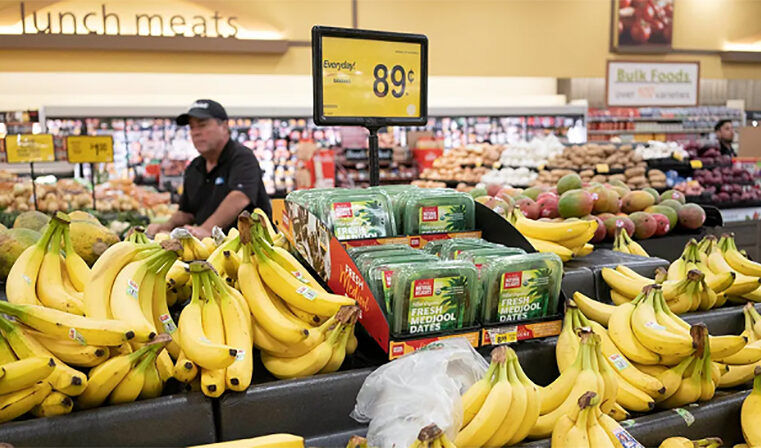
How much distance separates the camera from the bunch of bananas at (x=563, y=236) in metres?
2.20

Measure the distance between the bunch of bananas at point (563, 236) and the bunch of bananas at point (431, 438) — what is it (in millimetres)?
1208

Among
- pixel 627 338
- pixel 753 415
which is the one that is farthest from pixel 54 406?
pixel 753 415

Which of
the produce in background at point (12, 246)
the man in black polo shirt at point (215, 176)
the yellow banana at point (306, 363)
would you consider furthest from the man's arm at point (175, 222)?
the yellow banana at point (306, 363)

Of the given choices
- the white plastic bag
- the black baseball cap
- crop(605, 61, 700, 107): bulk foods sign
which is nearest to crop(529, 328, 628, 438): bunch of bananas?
the white plastic bag

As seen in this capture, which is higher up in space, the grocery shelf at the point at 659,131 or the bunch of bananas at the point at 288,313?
the grocery shelf at the point at 659,131

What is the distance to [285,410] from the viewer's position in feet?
4.36

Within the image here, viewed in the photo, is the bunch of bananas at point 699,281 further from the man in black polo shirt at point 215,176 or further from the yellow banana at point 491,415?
the man in black polo shirt at point 215,176

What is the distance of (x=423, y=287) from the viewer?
1433 mm

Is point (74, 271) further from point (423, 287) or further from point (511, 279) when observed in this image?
point (511, 279)

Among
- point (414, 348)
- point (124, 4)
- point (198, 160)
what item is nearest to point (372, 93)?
point (414, 348)

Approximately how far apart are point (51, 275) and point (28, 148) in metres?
3.90

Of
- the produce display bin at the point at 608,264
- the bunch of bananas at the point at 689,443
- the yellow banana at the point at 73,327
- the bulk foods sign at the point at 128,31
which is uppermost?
the bulk foods sign at the point at 128,31

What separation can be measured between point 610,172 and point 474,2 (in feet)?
10.8

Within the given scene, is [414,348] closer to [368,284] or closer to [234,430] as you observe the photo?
[368,284]
